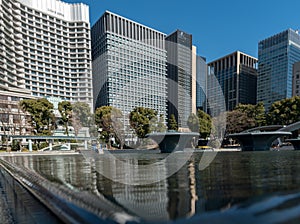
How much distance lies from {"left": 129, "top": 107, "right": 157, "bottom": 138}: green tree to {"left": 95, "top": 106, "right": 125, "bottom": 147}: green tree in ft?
7.86

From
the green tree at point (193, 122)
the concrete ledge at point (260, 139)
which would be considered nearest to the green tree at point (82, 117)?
the green tree at point (193, 122)

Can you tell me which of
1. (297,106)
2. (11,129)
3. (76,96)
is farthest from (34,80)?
(297,106)

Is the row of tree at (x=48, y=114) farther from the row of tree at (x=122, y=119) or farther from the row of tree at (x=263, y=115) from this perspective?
the row of tree at (x=263, y=115)

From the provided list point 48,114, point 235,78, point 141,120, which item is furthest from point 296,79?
point 48,114

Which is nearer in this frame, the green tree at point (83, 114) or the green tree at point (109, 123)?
the green tree at point (109, 123)

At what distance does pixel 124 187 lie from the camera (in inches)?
127

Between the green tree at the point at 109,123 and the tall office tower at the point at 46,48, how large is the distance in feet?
81.1

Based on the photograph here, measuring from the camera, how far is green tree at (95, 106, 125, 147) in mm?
31341

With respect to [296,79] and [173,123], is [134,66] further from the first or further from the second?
[296,79]

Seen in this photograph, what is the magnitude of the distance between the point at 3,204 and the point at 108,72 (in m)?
14.0

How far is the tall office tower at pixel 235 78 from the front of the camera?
34322 millimetres

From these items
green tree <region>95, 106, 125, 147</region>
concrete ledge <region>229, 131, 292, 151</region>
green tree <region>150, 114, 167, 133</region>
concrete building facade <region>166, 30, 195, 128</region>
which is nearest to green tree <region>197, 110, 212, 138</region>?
green tree <region>150, 114, 167, 133</region>

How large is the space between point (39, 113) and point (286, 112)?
40.7 m

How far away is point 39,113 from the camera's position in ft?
101
